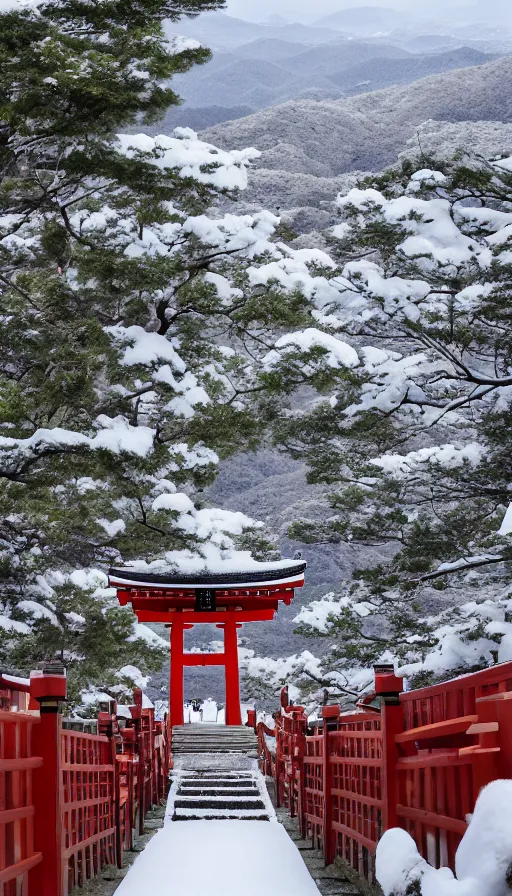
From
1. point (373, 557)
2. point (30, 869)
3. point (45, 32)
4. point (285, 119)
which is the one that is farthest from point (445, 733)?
point (285, 119)

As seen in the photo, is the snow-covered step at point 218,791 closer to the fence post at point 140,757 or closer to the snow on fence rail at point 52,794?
the fence post at point 140,757

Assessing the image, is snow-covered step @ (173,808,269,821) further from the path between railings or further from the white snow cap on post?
the white snow cap on post

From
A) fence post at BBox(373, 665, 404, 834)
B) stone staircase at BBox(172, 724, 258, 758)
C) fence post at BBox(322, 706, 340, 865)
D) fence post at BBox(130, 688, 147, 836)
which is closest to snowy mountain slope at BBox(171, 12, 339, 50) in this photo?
stone staircase at BBox(172, 724, 258, 758)

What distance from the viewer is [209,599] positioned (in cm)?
1653

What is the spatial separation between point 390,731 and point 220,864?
9.11 ft

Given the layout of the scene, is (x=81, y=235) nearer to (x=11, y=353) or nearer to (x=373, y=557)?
(x=11, y=353)

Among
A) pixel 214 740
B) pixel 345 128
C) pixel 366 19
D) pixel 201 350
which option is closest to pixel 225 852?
pixel 201 350

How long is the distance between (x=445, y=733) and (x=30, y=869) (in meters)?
1.67

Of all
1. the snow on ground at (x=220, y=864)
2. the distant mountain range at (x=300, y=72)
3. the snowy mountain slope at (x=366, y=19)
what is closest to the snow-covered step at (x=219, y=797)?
the snow on ground at (x=220, y=864)

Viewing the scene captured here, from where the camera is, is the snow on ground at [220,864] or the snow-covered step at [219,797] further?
the snow-covered step at [219,797]

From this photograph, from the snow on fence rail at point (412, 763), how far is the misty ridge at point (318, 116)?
5.02m

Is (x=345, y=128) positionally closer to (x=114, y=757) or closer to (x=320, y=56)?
(x=320, y=56)

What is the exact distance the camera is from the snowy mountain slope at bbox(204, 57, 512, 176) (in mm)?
56469

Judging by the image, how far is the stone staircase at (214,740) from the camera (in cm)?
1351
